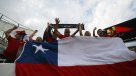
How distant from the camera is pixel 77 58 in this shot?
6.56m

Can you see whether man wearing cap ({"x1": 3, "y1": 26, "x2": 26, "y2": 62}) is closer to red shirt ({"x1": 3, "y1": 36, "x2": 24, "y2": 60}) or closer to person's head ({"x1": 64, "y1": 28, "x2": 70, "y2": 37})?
red shirt ({"x1": 3, "y1": 36, "x2": 24, "y2": 60})

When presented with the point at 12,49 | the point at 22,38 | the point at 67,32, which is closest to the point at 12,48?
the point at 12,49

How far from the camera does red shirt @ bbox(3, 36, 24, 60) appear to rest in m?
6.82

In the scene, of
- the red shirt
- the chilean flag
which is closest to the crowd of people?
the red shirt

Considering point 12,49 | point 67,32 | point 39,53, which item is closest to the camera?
point 39,53

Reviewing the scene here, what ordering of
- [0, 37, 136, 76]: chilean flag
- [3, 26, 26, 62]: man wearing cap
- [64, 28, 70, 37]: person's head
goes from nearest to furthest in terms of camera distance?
[0, 37, 136, 76]: chilean flag
[3, 26, 26, 62]: man wearing cap
[64, 28, 70, 37]: person's head

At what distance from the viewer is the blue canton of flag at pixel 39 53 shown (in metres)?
6.05

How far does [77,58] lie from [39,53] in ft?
3.43

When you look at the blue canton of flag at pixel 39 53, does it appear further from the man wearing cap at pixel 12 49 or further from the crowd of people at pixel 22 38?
the man wearing cap at pixel 12 49

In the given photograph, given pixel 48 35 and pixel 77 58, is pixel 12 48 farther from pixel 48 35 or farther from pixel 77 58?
pixel 77 58

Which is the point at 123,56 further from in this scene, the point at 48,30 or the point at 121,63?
the point at 48,30

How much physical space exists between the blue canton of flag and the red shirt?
2.11 feet

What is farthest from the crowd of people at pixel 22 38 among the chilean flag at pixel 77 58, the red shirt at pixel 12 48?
the chilean flag at pixel 77 58

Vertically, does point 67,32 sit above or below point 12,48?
above
